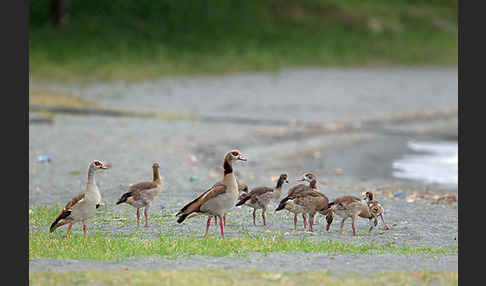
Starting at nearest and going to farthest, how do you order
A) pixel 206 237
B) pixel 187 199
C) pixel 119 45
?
pixel 206 237
pixel 187 199
pixel 119 45

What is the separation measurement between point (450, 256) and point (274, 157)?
12.5 metres

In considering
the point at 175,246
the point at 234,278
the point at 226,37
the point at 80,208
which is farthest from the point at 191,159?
the point at 226,37

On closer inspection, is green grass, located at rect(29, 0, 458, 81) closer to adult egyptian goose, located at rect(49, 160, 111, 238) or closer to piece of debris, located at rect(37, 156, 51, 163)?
piece of debris, located at rect(37, 156, 51, 163)

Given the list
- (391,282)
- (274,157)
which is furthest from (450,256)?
(274,157)

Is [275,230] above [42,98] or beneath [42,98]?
beneath

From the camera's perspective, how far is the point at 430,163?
2370 centimetres

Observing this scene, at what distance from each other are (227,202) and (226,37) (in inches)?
1547

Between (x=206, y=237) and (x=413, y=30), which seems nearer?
(x=206, y=237)

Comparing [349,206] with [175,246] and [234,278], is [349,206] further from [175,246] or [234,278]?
[234,278]

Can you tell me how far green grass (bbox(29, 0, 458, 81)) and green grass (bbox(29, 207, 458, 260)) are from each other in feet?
90.3

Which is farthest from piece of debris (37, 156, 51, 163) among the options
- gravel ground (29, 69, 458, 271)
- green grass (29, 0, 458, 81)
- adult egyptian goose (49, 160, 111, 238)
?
green grass (29, 0, 458, 81)

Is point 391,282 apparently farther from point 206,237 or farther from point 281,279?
point 206,237

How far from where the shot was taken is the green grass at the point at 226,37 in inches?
1714

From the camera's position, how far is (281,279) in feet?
32.7
